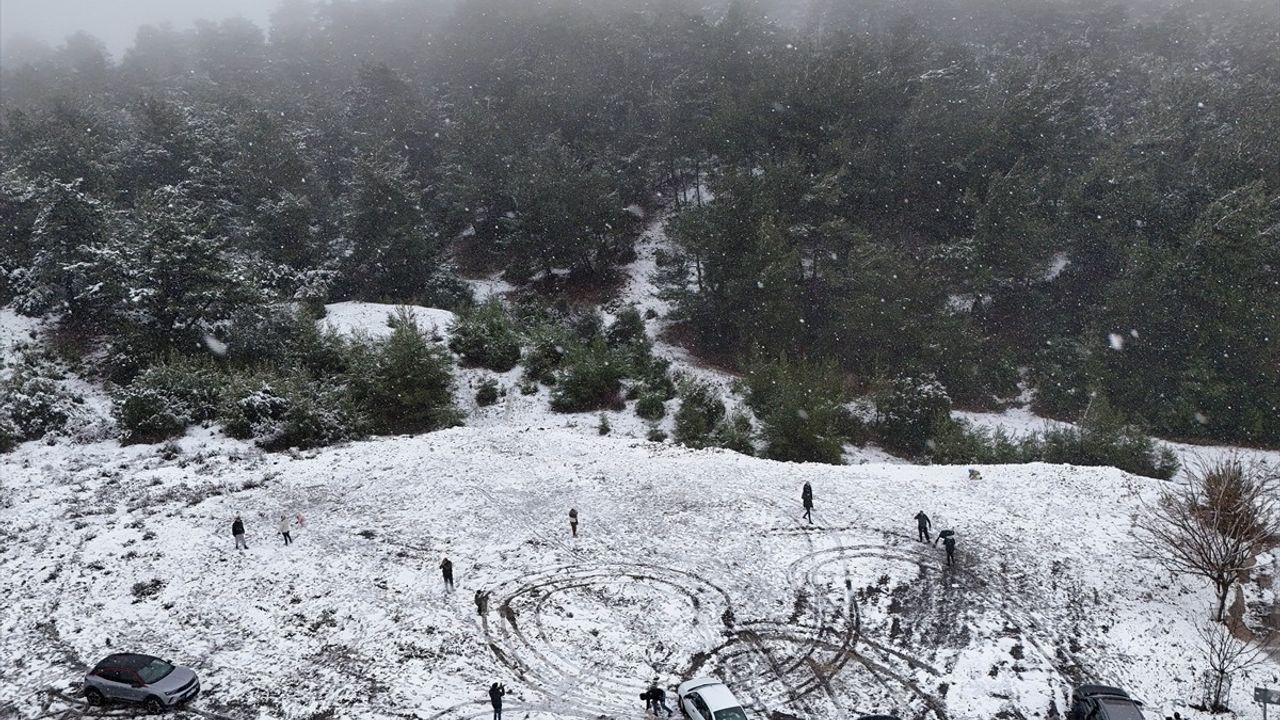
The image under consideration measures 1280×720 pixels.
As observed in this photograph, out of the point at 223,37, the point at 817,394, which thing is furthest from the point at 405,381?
the point at 223,37

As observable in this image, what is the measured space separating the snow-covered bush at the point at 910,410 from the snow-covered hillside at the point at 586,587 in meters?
9.13

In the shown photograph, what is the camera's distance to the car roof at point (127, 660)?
1678cm

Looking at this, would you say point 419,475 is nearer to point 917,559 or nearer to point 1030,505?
point 917,559

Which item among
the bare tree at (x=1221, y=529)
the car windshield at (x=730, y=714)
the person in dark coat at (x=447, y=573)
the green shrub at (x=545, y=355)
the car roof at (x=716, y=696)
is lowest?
the car windshield at (x=730, y=714)

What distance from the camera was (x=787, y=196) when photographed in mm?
48562

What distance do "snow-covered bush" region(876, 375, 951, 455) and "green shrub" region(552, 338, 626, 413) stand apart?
14.4 metres

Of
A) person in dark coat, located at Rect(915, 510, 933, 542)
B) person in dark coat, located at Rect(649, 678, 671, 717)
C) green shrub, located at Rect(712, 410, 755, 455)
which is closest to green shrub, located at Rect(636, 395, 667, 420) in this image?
green shrub, located at Rect(712, 410, 755, 455)

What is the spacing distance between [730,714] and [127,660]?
560 inches

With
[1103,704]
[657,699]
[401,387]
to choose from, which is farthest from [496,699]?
[401,387]

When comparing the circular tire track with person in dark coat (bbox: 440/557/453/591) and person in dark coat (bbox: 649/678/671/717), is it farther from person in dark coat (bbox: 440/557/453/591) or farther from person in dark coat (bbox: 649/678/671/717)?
person in dark coat (bbox: 440/557/453/591)

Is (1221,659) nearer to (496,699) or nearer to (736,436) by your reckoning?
(496,699)

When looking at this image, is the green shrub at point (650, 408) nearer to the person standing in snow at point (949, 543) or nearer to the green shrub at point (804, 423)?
the green shrub at point (804, 423)

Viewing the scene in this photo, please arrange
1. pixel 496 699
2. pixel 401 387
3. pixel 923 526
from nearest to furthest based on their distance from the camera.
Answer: pixel 496 699
pixel 923 526
pixel 401 387

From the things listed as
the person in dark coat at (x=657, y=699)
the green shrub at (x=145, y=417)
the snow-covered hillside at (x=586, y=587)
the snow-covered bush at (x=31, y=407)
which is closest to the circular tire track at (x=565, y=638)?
the snow-covered hillside at (x=586, y=587)
